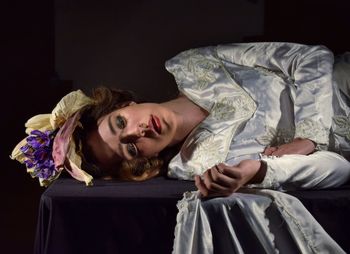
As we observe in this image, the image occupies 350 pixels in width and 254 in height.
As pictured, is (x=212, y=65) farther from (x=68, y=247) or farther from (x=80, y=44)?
(x=68, y=247)

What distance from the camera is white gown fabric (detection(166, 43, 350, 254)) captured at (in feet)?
3.73

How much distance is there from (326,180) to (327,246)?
0.20m

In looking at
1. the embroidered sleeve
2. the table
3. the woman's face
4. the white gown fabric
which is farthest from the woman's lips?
the embroidered sleeve

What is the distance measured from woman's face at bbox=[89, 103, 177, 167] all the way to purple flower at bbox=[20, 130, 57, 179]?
0.11 metres

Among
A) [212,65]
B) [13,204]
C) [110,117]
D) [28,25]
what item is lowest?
[13,204]

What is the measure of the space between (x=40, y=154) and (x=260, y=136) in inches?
23.0

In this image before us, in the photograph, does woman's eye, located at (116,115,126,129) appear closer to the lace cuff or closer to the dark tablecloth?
the dark tablecloth

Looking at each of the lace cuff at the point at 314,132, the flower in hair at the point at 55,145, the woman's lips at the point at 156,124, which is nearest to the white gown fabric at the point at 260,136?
the lace cuff at the point at 314,132

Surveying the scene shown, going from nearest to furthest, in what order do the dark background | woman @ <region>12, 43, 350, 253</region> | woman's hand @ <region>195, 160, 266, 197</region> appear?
1. woman's hand @ <region>195, 160, 266, 197</region>
2. woman @ <region>12, 43, 350, 253</region>
3. the dark background

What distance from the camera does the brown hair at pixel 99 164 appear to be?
4.75 feet

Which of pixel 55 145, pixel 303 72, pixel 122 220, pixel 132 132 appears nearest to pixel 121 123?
pixel 132 132

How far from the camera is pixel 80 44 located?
1.81 m

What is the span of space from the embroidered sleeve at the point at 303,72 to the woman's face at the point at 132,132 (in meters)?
0.33

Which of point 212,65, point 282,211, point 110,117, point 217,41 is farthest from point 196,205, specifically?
point 217,41
